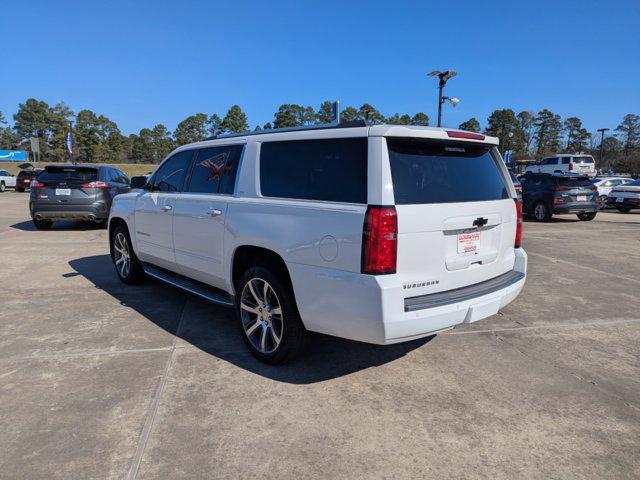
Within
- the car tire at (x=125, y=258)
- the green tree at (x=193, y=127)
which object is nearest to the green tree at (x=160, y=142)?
the green tree at (x=193, y=127)

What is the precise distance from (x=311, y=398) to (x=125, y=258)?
3.98 metres

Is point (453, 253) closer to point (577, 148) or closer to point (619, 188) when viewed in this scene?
point (619, 188)

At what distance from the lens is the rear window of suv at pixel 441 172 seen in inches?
111

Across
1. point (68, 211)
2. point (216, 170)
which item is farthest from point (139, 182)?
point (68, 211)

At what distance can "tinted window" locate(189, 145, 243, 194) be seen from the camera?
3.92 meters

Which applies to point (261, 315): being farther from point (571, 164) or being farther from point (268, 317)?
point (571, 164)

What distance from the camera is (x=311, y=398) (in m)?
3.01

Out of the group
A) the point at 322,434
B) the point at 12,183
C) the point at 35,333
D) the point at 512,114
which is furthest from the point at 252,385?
A: the point at 512,114

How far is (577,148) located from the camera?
101500mm

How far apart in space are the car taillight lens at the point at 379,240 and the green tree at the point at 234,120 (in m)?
95.4

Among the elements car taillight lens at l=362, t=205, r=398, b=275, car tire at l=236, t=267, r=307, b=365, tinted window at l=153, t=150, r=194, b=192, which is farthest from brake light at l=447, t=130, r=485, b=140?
tinted window at l=153, t=150, r=194, b=192

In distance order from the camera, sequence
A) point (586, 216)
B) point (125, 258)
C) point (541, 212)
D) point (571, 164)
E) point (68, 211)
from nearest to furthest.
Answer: point (125, 258), point (68, 211), point (541, 212), point (586, 216), point (571, 164)

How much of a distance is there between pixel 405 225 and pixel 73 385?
267cm

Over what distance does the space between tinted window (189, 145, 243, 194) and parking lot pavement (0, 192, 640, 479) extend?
1.42m
